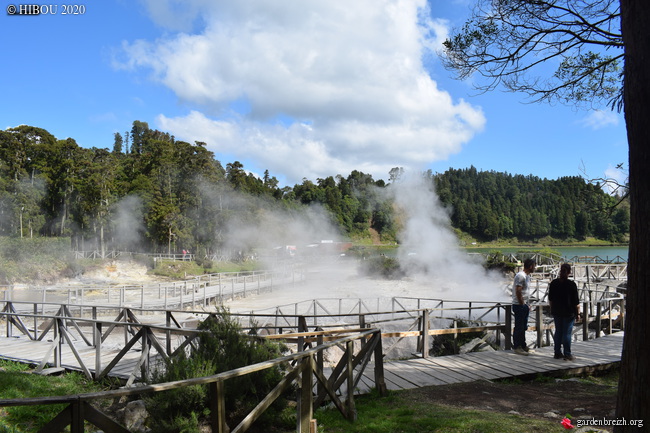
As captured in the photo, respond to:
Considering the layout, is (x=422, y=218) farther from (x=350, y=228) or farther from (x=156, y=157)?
(x=350, y=228)

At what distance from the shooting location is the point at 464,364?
6844 mm

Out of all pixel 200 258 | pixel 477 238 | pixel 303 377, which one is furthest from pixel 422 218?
pixel 477 238

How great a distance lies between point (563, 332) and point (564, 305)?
468 millimetres

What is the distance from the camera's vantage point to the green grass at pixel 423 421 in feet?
12.6

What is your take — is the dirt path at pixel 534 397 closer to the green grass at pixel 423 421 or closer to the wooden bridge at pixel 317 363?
the wooden bridge at pixel 317 363

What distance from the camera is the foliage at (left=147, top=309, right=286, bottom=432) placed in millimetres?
3725

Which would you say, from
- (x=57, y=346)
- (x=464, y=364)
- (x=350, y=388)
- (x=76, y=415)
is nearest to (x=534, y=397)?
(x=464, y=364)

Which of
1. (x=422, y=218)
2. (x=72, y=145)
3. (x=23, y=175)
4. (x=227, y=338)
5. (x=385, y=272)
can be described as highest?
(x=72, y=145)

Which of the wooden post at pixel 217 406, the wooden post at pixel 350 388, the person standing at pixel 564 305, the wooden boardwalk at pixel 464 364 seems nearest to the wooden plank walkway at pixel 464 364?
the wooden boardwalk at pixel 464 364

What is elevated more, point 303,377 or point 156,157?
point 156,157

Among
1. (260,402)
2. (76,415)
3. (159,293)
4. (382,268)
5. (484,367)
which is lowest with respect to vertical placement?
(159,293)

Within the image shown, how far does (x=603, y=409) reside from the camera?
462 cm

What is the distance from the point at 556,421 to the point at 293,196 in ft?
251

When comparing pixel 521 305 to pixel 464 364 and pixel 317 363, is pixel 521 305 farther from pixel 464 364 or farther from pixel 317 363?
pixel 317 363
